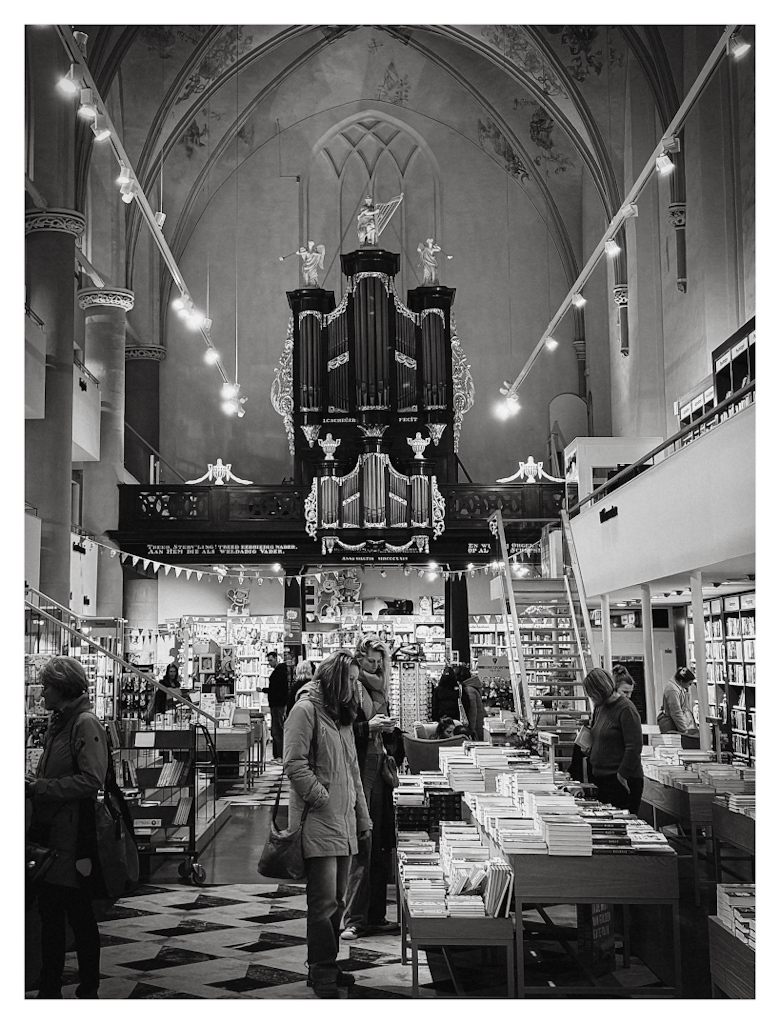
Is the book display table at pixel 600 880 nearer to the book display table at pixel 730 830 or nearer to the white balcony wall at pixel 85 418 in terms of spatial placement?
the book display table at pixel 730 830

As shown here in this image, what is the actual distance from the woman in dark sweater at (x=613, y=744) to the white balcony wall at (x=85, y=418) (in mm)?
11858

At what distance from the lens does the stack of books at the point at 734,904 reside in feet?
14.5

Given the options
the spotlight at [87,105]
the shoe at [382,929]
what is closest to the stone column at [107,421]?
the spotlight at [87,105]

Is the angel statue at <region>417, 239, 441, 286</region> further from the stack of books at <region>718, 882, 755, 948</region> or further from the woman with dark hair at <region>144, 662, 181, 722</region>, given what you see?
the stack of books at <region>718, 882, 755, 948</region>

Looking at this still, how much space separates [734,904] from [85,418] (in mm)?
15167

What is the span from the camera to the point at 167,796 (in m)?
10.0

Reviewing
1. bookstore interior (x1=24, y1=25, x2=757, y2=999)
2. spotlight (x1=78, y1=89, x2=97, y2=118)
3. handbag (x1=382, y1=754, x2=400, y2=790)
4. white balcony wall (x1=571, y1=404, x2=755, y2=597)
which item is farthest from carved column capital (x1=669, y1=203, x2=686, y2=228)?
handbag (x1=382, y1=754, x2=400, y2=790)

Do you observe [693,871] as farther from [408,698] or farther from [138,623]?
[138,623]

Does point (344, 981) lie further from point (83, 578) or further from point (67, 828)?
point (83, 578)

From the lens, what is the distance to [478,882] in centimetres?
525

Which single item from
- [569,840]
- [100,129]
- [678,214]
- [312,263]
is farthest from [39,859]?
[312,263]

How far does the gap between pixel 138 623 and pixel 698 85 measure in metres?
14.5

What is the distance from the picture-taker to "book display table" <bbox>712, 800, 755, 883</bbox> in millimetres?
6566
